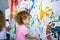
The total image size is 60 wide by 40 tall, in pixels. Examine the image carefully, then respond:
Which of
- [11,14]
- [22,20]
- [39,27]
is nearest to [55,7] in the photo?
[39,27]

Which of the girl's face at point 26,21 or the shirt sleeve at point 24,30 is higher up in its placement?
the girl's face at point 26,21

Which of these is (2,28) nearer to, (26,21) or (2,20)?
(2,20)

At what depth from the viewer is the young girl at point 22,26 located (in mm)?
1981

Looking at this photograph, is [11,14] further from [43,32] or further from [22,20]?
[43,32]

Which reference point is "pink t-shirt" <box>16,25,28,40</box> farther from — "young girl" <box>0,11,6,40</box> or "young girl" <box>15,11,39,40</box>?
"young girl" <box>0,11,6,40</box>

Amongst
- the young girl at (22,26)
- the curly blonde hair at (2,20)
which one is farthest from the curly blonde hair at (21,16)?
the curly blonde hair at (2,20)

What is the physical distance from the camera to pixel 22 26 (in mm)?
2020

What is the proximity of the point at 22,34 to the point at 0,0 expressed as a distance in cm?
57

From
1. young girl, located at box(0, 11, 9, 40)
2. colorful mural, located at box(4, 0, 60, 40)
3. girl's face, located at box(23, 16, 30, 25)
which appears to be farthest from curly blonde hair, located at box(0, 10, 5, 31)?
girl's face, located at box(23, 16, 30, 25)

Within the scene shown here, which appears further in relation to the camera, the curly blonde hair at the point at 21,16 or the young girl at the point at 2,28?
the young girl at the point at 2,28

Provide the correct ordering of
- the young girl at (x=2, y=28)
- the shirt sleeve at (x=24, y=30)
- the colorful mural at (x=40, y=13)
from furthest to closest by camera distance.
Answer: the young girl at (x=2, y=28) < the shirt sleeve at (x=24, y=30) < the colorful mural at (x=40, y=13)

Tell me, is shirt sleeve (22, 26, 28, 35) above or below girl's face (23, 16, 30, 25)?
below

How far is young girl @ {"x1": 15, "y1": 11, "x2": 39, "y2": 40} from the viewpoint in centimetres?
198

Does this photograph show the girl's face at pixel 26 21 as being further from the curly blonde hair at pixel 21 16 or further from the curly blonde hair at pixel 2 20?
the curly blonde hair at pixel 2 20
